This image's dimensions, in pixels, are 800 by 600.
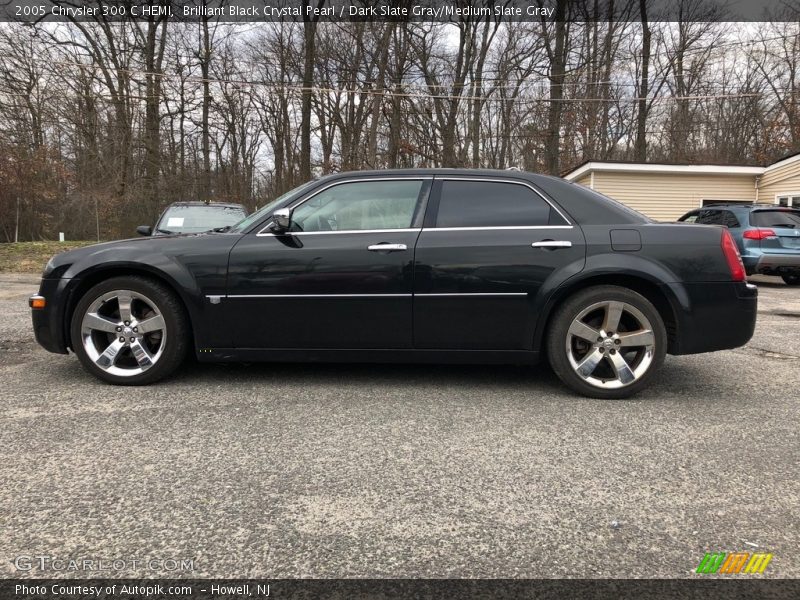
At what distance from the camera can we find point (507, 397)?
3.65 meters

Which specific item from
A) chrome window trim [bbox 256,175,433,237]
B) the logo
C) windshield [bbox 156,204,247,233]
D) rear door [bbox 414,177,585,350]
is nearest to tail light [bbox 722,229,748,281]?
rear door [bbox 414,177,585,350]

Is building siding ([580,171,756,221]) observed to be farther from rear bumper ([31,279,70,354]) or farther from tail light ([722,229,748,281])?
rear bumper ([31,279,70,354])

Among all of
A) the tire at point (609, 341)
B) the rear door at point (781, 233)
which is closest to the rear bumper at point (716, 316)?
the tire at point (609, 341)

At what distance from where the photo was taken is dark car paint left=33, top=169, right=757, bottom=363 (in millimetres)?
3578

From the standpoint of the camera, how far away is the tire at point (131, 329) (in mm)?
3754

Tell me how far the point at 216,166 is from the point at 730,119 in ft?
89.7

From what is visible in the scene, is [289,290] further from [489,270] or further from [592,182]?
[592,182]

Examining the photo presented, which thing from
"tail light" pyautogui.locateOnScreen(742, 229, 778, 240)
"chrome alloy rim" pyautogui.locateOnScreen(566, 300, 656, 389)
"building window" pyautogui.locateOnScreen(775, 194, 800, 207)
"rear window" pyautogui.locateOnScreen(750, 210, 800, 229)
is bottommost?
"chrome alloy rim" pyautogui.locateOnScreen(566, 300, 656, 389)

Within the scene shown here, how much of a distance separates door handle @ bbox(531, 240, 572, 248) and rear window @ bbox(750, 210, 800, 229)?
8733 mm

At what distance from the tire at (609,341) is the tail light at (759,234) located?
8.27 meters

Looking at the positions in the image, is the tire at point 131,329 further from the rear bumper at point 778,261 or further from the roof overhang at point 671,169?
the roof overhang at point 671,169

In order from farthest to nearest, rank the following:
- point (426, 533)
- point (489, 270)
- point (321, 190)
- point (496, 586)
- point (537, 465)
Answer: point (321, 190), point (489, 270), point (537, 465), point (426, 533), point (496, 586)

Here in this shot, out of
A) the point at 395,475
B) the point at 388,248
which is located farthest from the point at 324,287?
the point at 395,475

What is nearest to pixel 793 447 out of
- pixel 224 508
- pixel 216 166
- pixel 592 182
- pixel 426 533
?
pixel 426 533
